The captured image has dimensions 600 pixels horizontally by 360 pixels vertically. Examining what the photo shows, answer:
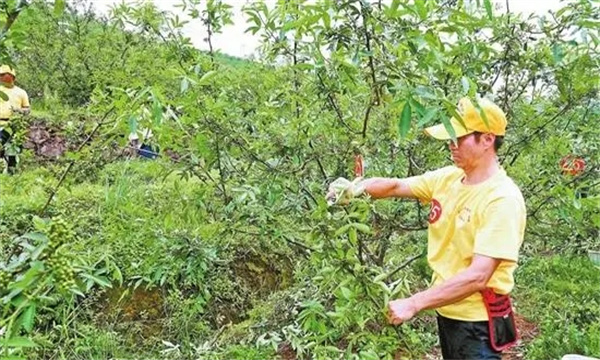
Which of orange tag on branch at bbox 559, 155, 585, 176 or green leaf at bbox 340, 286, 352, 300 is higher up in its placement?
orange tag on branch at bbox 559, 155, 585, 176

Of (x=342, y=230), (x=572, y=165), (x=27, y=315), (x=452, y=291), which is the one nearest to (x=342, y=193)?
(x=342, y=230)

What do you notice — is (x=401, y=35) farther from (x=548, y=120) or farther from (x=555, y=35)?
(x=548, y=120)

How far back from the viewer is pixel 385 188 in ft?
6.96

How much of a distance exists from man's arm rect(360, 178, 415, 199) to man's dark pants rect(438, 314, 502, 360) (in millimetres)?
420

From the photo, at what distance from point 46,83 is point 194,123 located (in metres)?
5.57

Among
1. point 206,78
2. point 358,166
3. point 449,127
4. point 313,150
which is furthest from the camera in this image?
point 313,150

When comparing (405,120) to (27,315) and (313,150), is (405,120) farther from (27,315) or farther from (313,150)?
(313,150)

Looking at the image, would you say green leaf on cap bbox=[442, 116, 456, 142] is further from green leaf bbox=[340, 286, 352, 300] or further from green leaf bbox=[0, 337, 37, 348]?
green leaf bbox=[0, 337, 37, 348]

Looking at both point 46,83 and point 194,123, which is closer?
point 194,123

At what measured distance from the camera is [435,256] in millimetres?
1979

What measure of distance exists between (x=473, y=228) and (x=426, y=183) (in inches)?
12.4

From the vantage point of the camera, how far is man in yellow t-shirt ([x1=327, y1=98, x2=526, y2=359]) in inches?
68.6

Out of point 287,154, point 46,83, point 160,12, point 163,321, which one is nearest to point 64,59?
point 46,83

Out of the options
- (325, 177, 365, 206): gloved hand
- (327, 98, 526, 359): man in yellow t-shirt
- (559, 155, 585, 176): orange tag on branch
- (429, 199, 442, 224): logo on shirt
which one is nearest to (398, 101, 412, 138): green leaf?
(327, 98, 526, 359): man in yellow t-shirt
